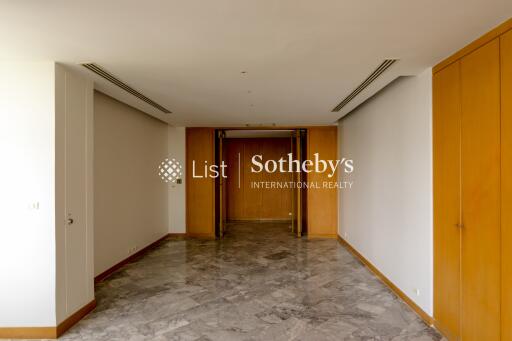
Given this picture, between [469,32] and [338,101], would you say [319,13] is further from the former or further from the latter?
[338,101]

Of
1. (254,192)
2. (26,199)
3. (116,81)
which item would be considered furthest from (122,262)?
(254,192)

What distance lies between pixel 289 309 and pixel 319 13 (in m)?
3.12

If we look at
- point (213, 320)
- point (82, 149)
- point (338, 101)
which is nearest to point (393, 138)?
point (338, 101)

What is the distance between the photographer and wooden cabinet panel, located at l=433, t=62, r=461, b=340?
8.98 ft

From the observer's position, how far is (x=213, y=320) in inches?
129

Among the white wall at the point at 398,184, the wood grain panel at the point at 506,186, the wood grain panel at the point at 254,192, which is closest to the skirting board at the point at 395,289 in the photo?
the white wall at the point at 398,184

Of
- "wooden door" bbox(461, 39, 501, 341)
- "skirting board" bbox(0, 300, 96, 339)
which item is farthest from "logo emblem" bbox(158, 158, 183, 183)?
"wooden door" bbox(461, 39, 501, 341)

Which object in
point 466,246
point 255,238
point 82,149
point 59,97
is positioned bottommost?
point 255,238

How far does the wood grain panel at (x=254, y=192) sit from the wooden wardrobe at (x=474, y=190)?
6980mm

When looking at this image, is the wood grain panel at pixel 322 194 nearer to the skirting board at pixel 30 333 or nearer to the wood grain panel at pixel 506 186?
the wood grain panel at pixel 506 186

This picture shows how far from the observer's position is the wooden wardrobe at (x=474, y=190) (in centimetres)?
220

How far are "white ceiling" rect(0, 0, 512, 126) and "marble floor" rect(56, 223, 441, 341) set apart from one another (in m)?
2.74

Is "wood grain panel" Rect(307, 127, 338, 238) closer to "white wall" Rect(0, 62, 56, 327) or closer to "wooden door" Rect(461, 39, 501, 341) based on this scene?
"wooden door" Rect(461, 39, 501, 341)

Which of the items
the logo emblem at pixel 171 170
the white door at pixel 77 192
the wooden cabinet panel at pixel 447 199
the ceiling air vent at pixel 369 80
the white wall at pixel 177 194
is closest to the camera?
the wooden cabinet panel at pixel 447 199
